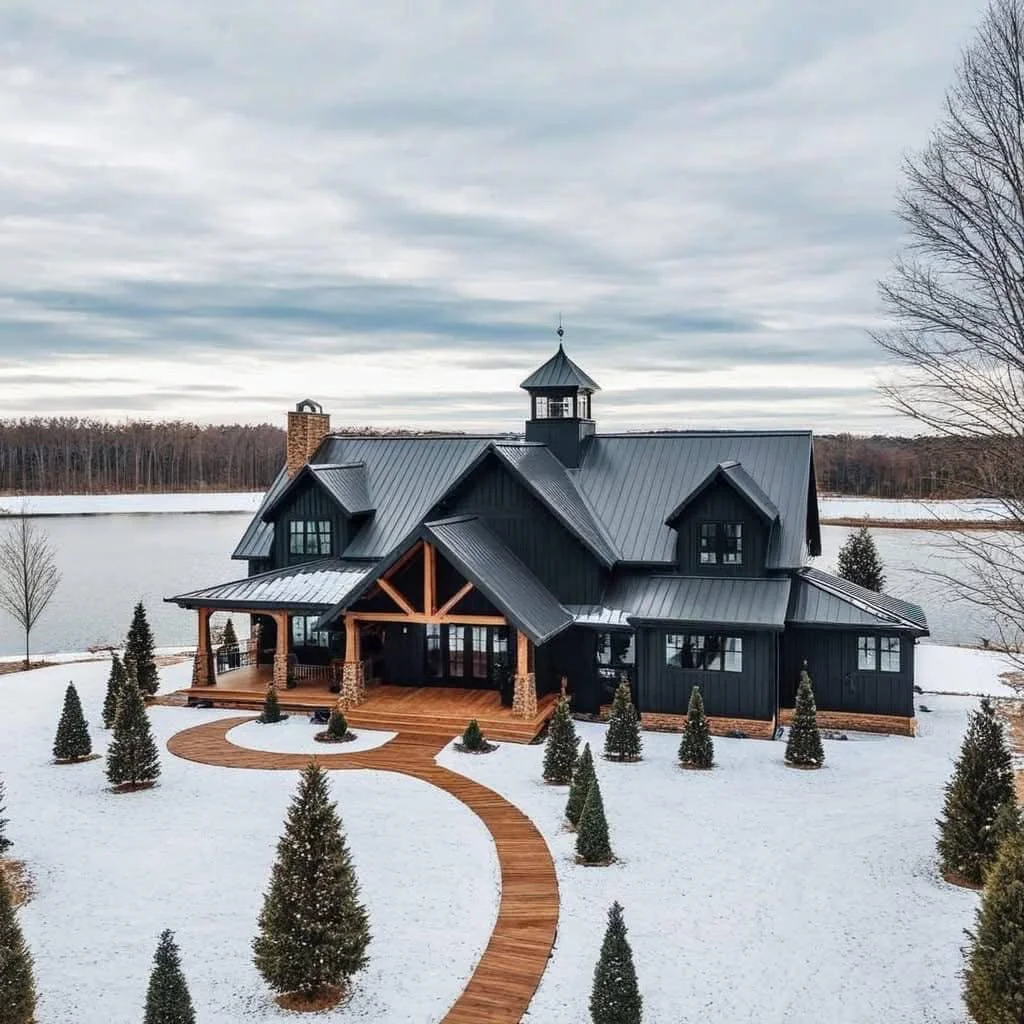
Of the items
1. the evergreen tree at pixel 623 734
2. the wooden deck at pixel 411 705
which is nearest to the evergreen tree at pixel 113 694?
the wooden deck at pixel 411 705

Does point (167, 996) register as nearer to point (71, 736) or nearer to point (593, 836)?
point (593, 836)

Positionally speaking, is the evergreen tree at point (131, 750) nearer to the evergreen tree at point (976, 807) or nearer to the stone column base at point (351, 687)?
the stone column base at point (351, 687)

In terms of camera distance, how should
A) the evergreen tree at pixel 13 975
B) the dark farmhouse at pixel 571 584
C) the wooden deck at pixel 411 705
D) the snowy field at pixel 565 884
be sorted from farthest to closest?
the dark farmhouse at pixel 571 584, the wooden deck at pixel 411 705, the snowy field at pixel 565 884, the evergreen tree at pixel 13 975

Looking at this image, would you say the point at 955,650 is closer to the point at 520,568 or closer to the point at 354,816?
the point at 520,568

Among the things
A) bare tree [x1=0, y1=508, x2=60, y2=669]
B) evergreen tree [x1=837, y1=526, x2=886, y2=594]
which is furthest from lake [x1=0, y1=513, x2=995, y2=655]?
evergreen tree [x1=837, y1=526, x2=886, y2=594]

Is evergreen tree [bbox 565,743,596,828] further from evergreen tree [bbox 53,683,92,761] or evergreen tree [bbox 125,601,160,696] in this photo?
evergreen tree [bbox 125,601,160,696]

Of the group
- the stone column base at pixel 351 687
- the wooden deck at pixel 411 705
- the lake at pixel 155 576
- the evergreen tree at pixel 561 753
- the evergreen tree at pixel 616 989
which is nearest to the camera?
the evergreen tree at pixel 616 989

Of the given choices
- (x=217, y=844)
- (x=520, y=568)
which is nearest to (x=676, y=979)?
(x=217, y=844)
